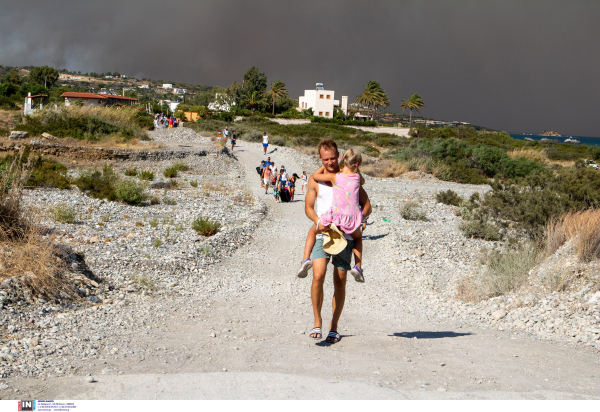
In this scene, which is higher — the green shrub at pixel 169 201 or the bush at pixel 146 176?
the bush at pixel 146 176

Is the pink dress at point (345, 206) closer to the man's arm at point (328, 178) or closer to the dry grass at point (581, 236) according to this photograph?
the man's arm at point (328, 178)

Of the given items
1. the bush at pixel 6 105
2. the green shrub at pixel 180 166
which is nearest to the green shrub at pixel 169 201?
the green shrub at pixel 180 166

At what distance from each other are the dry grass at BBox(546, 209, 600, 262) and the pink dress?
4.01m

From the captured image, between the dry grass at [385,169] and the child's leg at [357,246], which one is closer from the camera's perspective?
the child's leg at [357,246]

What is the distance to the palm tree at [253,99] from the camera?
8500 centimetres

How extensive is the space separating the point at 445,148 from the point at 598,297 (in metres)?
29.3

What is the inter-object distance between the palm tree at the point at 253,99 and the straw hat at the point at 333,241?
273 feet

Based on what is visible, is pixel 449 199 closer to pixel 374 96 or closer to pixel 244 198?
pixel 244 198

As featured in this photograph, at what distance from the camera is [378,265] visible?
959 centimetres

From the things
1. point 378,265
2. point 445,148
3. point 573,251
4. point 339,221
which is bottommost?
point 378,265

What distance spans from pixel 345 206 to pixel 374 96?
→ 89.2 meters
